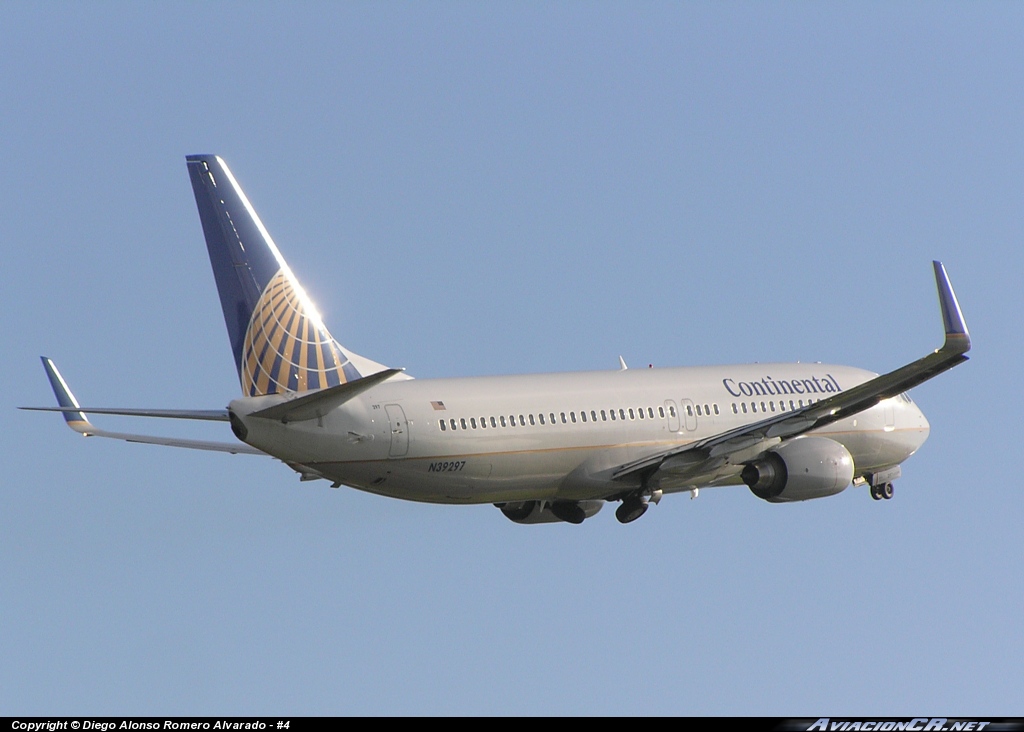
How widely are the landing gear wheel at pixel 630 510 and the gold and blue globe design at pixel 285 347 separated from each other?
36.0ft

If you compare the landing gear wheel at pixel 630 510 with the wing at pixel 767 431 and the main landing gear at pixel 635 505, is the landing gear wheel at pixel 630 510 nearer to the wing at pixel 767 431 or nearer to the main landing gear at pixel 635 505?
the main landing gear at pixel 635 505

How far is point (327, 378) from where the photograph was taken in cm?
4959

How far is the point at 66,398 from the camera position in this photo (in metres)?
58.1

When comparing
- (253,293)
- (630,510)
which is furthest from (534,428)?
(253,293)

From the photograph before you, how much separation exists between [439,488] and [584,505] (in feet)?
27.2

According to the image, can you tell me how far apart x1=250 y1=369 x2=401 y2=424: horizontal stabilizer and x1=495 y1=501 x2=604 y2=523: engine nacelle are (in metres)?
11.0

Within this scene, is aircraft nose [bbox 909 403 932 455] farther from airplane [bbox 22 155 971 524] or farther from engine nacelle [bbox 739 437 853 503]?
engine nacelle [bbox 739 437 853 503]

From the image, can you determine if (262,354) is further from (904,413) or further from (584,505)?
(904,413)

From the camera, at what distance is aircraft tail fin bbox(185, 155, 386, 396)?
48.4 m

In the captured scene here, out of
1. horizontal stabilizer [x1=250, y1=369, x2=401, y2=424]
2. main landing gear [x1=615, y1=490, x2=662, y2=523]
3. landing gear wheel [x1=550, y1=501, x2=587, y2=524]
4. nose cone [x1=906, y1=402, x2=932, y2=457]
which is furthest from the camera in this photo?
nose cone [x1=906, y1=402, x2=932, y2=457]

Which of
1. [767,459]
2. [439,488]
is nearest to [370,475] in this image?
[439,488]

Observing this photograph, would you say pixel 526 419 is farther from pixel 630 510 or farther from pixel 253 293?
pixel 253 293

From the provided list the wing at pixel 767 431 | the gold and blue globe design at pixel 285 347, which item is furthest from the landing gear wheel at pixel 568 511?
the gold and blue globe design at pixel 285 347

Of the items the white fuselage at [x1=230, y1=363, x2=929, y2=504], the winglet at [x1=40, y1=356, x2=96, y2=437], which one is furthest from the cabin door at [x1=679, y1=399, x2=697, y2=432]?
the winglet at [x1=40, y1=356, x2=96, y2=437]
